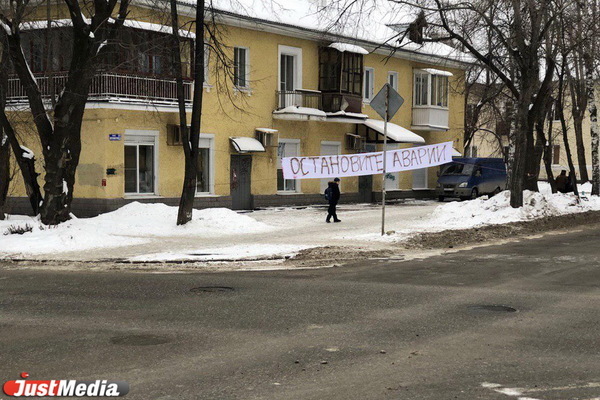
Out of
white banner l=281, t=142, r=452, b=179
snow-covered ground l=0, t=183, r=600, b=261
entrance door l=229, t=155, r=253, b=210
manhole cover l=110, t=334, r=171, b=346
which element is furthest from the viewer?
entrance door l=229, t=155, r=253, b=210

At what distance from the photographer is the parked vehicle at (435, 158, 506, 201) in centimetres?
3884

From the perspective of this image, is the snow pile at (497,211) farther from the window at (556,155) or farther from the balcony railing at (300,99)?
the window at (556,155)

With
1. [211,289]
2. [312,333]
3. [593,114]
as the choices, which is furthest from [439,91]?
[312,333]

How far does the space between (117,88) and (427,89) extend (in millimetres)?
19563

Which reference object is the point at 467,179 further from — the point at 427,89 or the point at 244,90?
the point at 244,90

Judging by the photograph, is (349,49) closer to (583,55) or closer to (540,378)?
(583,55)

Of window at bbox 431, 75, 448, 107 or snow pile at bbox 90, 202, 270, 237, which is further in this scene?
window at bbox 431, 75, 448, 107

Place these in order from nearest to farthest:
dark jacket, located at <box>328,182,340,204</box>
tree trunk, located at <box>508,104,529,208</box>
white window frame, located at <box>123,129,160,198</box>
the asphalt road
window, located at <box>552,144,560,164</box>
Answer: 1. the asphalt road
2. dark jacket, located at <box>328,182,340,204</box>
3. tree trunk, located at <box>508,104,529,208</box>
4. white window frame, located at <box>123,129,160,198</box>
5. window, located at <box>552,144,560,164</box>

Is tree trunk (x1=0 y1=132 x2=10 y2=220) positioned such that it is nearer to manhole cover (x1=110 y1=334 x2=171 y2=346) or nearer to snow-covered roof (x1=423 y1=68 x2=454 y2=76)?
manhole cover (x1=110 y1=334 x2=171 y2=346)

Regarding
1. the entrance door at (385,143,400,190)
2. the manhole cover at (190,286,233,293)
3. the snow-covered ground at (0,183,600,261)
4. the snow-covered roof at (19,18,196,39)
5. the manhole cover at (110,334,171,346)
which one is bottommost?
the manhole cover at (110,334,171,346)

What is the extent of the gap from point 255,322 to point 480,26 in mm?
18031

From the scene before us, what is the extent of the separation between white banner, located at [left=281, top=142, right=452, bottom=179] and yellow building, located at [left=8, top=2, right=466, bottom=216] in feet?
12.3

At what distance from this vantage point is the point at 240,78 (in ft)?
99.3

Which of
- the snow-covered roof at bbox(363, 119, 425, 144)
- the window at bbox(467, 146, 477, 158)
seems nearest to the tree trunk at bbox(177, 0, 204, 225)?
the snow-covered roof at bbox(363, 119, 425, 144)
